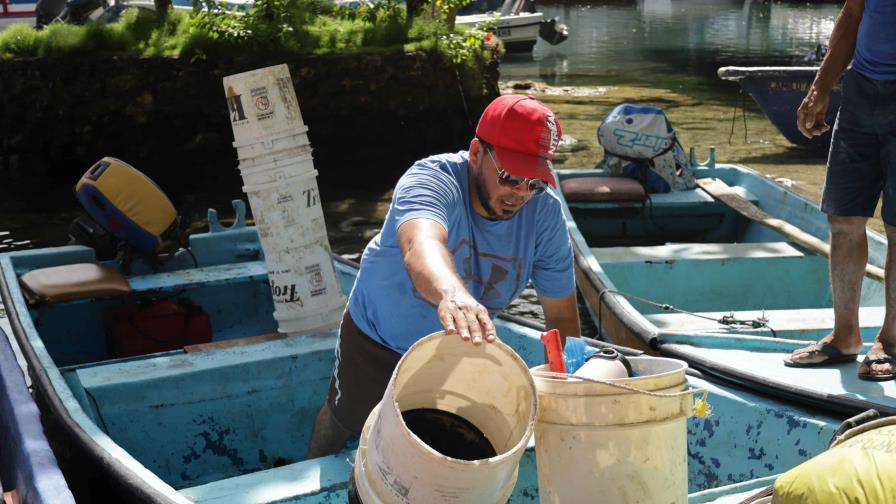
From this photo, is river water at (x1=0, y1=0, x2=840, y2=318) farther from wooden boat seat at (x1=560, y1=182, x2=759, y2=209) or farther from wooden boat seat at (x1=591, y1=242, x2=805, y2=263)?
wooden boat seat at (x1=591, y1=242, x2=805, y2=263)

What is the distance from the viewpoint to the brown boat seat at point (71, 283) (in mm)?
5371

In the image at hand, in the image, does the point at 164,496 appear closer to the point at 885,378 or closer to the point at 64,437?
the point at 64,437

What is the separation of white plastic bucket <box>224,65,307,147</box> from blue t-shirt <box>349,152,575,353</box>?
5.38 ft

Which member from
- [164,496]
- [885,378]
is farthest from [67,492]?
[885,378]

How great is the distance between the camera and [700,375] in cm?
442

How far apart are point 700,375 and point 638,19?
4068 cm

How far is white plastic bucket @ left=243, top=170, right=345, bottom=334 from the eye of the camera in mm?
4949

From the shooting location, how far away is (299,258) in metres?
5.05

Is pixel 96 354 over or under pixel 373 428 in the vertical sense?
under

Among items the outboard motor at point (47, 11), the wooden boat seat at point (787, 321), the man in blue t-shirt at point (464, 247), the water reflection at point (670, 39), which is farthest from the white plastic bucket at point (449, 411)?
the water reflection at point (670, 39)

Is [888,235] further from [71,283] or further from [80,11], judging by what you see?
[80,11]

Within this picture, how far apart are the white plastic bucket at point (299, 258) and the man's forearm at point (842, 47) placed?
237 centimetres

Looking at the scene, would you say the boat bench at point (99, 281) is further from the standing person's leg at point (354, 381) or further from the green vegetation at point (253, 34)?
the green vegetation at point (253, 34)

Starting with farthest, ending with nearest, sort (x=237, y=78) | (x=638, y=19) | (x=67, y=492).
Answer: (x=638, y=19) < (x=237, y=78) < (x=67, y=492)
